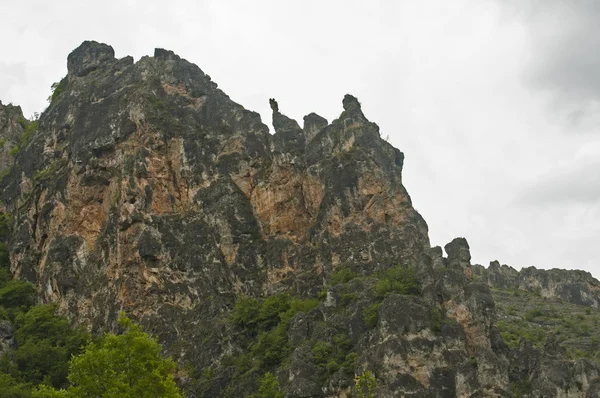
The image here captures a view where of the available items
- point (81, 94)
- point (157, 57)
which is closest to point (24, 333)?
point (81, 94)

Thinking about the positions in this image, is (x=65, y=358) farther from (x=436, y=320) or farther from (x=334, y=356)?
(x=436, y=320)

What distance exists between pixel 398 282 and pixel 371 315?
5.28 m

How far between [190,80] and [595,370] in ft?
187

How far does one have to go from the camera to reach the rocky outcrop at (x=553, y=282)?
12131 cm

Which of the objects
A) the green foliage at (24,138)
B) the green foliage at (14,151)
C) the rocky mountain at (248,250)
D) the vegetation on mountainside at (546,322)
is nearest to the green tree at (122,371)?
the rocky mountain at (248,250)

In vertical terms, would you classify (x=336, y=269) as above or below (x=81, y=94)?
below

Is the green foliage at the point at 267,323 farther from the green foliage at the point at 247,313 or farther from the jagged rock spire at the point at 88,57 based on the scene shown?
the jagged rock spire at the point at 88,57

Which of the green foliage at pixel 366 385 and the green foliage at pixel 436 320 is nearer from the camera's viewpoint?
the green foliage at pixel 366 385

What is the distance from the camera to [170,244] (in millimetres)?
66062

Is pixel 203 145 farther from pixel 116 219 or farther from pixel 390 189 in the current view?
pixel 390 189

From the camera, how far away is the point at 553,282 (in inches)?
4946

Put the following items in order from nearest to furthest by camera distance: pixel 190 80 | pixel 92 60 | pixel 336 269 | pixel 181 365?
1. pixel 181 365
2. pixel 336 269
3. pixel 190 80
4. pixel 92 60

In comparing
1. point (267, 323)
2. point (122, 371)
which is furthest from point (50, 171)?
point (122, 371)

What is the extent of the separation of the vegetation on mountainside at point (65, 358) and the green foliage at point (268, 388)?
686cm
